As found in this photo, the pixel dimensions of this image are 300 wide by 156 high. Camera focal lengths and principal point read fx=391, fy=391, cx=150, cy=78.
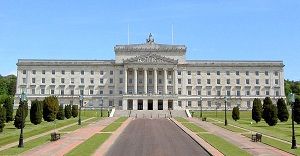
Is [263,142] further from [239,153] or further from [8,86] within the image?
[8,86]

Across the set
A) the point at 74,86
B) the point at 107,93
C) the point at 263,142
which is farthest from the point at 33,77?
the point at 263,142

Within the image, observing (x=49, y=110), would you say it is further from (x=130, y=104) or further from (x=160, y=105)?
(x=160, y=105)

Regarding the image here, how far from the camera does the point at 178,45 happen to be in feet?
466

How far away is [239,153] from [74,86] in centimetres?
11228

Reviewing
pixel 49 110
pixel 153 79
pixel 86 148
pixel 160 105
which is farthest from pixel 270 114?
pixel 153 79

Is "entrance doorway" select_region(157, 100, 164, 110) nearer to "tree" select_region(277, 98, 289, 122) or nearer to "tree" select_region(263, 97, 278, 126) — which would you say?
"tree" select_region(277, 98, 289, 122)

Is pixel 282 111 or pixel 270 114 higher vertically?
pixel 282 111

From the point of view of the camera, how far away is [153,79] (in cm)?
13700

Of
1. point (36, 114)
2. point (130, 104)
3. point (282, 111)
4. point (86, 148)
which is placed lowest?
point (86, 148)

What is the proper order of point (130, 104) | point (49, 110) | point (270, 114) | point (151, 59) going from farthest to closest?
point (151, 59) → point (130, 104) → point (49, 110) → point (270, 114)

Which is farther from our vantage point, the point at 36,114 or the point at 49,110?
the point at 49,110

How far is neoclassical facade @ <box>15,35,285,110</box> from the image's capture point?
137 m

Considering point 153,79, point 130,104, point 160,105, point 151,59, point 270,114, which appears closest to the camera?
point 270,114

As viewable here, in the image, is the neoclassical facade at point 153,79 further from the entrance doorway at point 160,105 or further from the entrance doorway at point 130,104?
the entrance doorway at point 160,105
